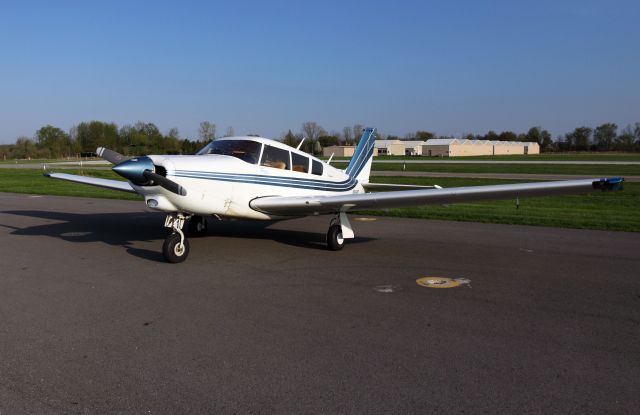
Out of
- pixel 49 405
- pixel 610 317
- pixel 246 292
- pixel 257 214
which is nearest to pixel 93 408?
pixel 49 405

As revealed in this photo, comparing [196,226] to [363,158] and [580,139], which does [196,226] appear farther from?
[580,139]

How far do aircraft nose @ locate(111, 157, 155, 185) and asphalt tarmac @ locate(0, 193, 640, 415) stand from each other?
4.66 ft

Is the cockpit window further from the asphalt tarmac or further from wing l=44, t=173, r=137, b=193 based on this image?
wing l=44, t=173, r=137, b=193

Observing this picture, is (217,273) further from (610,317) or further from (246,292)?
(610,317)

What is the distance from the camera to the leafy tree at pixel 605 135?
5044 inches

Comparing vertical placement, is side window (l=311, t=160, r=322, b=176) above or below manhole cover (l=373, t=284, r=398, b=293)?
above

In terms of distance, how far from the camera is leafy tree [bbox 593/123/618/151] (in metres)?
128

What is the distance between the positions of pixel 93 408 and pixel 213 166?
5.69m

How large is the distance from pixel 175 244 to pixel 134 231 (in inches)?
160

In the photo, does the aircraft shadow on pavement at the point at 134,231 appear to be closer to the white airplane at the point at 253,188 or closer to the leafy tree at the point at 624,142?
the white airplane at the point at 253,188

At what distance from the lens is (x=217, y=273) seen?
796 cm

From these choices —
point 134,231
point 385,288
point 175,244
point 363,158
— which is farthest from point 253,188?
point 363,158

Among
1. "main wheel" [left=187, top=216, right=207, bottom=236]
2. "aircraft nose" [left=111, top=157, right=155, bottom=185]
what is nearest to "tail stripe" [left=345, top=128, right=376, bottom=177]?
"main wheel" [left=187, top=216, right=207, bottom=236]

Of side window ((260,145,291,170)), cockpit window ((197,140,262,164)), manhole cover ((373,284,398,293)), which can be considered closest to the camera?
manhole cover ((373,284,398,293))
